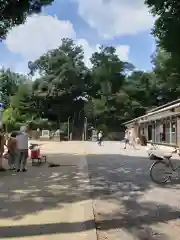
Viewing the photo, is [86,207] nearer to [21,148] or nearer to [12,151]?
[21,148]

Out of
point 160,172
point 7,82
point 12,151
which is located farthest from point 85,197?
point 7,82

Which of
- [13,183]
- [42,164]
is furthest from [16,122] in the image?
[13,183]

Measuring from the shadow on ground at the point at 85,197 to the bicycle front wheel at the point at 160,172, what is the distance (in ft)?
0.82

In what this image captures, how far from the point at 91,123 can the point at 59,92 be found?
24.3ft

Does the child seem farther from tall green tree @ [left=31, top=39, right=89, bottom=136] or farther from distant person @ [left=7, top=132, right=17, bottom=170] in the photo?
tall green tree @ [left=31, top=39, right=89, bottom=136]

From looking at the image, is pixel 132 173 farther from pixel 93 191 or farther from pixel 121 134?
pixel 121 134

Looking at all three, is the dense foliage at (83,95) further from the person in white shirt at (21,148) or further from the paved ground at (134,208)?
the paved ground at (134,208)

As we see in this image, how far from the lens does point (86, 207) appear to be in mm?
8156

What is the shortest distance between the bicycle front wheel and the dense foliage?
50883 millimetres

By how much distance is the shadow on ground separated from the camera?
6650 millimetres

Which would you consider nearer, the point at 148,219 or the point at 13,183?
the point at 148,219

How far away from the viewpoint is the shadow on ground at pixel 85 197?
665 cm

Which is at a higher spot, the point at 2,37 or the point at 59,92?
the point at 59,92

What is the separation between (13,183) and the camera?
11.3 meters
